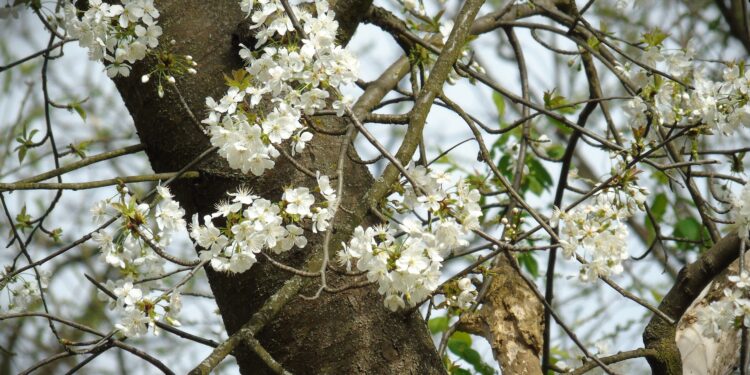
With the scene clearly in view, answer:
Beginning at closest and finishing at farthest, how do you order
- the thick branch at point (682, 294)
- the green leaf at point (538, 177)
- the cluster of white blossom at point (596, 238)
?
the cluster of white blossom at point (596, 238) < the thick branch at point (682, 294) < the green leaf at point (538, 177)

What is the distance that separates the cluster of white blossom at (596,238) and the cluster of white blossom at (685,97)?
477 mm

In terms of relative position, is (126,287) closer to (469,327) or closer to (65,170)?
(65,170)


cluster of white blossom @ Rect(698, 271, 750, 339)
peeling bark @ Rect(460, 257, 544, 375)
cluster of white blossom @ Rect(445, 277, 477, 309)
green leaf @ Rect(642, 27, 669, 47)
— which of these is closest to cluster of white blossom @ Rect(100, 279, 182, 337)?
cluster of white blossom @ Rect(445, 277, 477, 309)

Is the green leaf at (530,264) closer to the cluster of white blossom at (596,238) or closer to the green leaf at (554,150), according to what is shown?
the green leaf at (554,150)

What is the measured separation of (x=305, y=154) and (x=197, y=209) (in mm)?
278

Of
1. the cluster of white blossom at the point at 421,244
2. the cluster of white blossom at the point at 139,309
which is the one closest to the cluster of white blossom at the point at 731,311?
the cluster of white blossom at the point at 421,244

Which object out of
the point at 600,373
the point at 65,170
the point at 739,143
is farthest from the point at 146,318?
the point at 739,143

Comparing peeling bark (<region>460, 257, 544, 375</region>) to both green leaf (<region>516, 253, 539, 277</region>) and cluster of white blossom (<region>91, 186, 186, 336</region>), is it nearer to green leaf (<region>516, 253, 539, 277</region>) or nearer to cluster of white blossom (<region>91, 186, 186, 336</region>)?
green leaf (<region>516, 253, 539, 277</region>)

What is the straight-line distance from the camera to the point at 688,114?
81.6 inches

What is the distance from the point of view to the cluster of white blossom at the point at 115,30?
5.39ft

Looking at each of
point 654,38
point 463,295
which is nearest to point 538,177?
point 654,38

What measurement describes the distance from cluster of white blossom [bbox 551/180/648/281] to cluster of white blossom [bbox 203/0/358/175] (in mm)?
504

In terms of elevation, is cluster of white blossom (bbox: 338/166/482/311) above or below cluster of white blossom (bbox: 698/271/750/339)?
above

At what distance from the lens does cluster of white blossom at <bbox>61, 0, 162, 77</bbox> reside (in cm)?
164
